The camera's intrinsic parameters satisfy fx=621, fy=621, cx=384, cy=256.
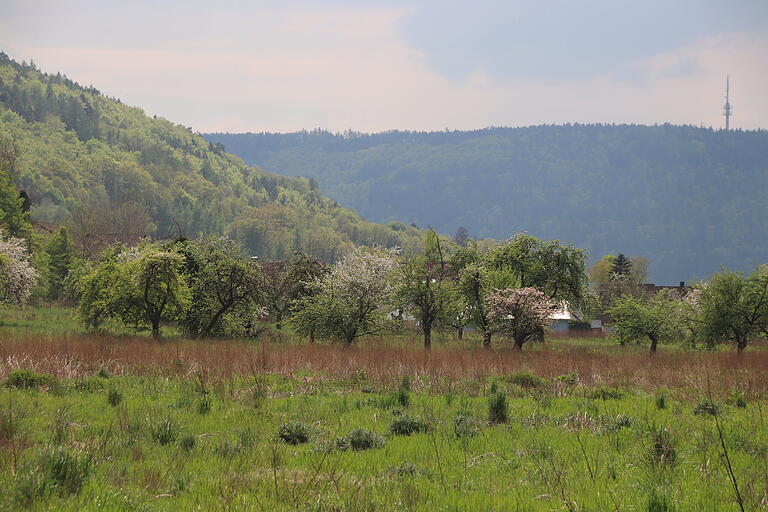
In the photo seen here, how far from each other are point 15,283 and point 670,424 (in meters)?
40.5

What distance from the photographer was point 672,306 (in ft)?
148

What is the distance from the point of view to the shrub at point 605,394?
49.8ft

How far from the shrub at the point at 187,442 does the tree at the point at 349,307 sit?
22.5 metres

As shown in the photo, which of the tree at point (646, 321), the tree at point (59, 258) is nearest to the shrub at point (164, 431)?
the tree at point (646, 321)

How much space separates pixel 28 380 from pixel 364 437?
8698mm

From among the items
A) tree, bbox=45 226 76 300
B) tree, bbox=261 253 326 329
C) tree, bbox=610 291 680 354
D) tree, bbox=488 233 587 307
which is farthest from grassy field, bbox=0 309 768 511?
tree, bbox=45 226 76 300

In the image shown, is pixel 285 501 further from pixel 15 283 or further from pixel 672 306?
pixel 672 306

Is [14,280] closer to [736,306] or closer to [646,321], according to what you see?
[646,321]

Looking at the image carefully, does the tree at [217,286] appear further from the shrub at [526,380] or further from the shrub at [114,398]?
the shrub at [114,398]

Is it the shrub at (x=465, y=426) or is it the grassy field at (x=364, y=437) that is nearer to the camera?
the grassy field at (x=364, y=437)

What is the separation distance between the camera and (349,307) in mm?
32594

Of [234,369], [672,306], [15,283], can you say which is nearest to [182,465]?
[234,369]

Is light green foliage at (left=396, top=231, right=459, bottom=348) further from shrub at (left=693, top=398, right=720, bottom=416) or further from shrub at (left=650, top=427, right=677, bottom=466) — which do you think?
shrub at (left=650, top=427, right=677, bottom=466)

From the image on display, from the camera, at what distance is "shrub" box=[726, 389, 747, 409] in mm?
14206
